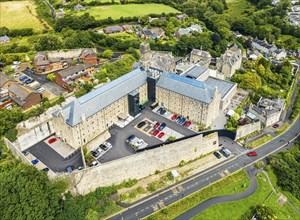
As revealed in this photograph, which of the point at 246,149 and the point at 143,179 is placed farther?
the point at 246,149

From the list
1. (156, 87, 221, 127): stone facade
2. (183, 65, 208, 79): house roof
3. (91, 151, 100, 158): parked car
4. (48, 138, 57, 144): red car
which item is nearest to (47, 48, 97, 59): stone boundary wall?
(183, 65, 208, 79): house roof

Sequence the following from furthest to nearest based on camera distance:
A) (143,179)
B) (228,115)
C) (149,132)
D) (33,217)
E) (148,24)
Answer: (148,24) → (228,115) → (149,132) → (143,179) → (33,217)

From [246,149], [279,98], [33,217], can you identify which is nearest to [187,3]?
[279,98]

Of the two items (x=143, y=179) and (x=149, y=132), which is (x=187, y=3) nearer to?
(x=149, y=132)

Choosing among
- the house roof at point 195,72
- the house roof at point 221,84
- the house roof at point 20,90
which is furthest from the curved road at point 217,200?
the house roof at point 20,90

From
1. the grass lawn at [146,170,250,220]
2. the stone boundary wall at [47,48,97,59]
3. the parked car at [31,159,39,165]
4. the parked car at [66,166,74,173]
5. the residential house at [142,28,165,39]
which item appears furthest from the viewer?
the residential house at [142,28,165,39]

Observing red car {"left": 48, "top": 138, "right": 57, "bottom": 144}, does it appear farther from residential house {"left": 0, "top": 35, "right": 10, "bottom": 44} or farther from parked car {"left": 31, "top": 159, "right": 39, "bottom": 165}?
residential house {"left": 0, "top": 35, "right": 10, "bottom": 44}

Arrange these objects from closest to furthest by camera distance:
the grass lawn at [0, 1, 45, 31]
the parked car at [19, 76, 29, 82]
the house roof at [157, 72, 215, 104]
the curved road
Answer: the curved road → the house roof at [157, 72, 215, 104] → the parked car at [19, 76, 29, 82] → the grass lawn at [0, 1, 45, 31]

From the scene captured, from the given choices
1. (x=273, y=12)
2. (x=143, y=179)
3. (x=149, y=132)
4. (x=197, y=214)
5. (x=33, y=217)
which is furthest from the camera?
(x=273, y=12)
